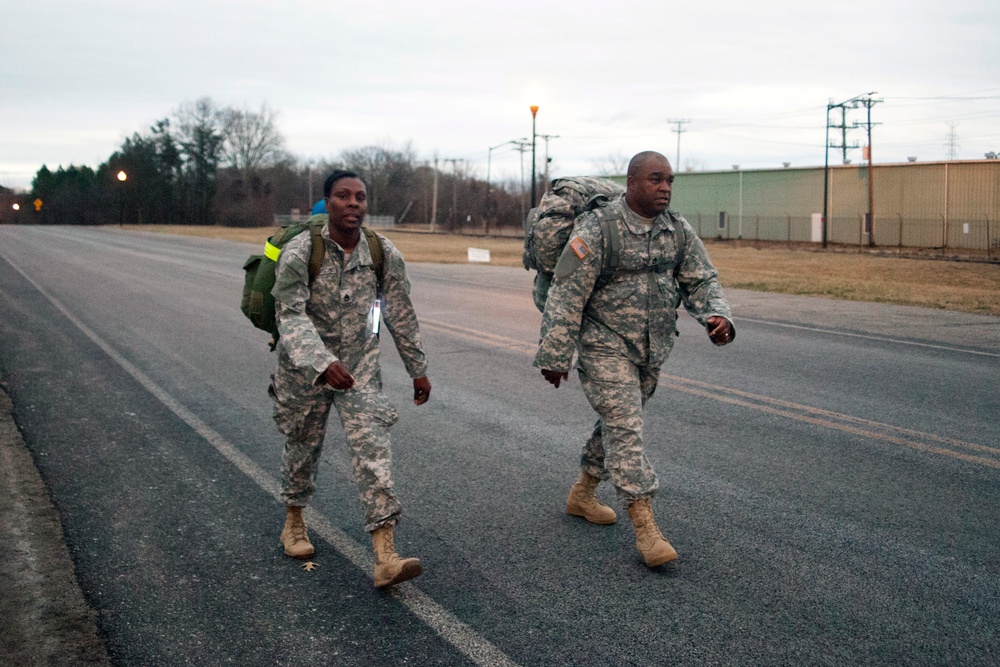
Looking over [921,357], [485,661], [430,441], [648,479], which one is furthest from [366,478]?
[921,357]

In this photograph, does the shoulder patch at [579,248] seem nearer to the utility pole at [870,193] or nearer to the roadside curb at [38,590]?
the roadside curb at [38,590]

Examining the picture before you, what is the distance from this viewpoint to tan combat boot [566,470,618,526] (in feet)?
16.2

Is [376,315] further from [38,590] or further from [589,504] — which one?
[38,590]

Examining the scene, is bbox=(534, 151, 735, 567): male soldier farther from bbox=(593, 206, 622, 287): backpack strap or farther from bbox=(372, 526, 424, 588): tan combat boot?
bbox=(372, 526, 424, 588): tan combat boot

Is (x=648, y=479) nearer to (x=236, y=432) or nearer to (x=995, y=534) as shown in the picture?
(x=995, y=534)

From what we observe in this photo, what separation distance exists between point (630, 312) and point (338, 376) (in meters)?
1.47

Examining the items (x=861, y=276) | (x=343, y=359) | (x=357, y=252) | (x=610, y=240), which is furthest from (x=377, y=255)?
(x=861, y=276)

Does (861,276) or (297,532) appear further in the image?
(861,276)

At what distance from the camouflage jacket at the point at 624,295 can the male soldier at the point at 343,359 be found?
709 mm

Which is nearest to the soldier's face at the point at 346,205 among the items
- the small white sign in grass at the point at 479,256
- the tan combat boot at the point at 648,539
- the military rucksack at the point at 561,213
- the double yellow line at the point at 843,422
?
the military rucksack at the point at 561,213

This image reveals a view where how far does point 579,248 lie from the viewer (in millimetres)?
4422

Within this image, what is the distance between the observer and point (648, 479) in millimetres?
4430

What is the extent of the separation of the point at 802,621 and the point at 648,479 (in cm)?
96

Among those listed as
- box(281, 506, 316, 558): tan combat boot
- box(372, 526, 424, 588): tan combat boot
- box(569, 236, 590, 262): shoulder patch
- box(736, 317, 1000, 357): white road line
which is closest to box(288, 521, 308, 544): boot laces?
box(281, 506, 316, 558): tan combat boot
